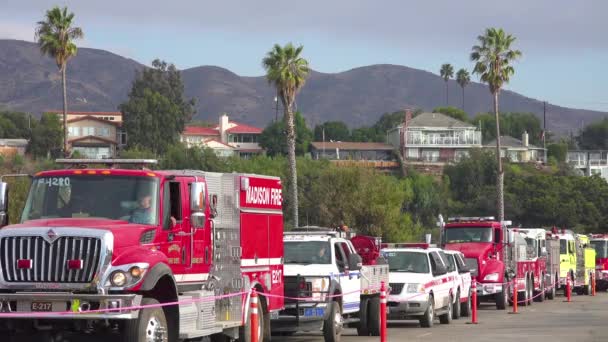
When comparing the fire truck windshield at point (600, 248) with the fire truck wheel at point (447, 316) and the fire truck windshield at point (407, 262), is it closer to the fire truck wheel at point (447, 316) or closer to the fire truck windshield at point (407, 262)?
the fire truck wheel at point (447, 316)

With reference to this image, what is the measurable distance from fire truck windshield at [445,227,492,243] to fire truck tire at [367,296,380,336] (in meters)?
14.7

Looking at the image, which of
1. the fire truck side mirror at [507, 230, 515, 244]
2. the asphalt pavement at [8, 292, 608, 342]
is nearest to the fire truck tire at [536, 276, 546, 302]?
the fire truck side mirror at [507, 230, 515, 244]

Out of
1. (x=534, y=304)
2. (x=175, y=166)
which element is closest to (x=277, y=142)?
(x=175, y=166)

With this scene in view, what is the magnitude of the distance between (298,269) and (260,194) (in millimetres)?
2792

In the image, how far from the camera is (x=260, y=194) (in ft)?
67.9

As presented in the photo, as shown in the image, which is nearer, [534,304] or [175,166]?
[534,304]

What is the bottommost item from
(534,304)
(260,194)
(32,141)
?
(534,304)

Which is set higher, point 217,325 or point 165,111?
point 165,111

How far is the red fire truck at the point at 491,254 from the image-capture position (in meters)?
38.6

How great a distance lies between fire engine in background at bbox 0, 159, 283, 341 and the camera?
51.4 feet

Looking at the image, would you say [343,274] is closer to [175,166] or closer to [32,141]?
[175,166]

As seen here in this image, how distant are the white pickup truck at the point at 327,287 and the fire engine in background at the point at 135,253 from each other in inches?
73.8

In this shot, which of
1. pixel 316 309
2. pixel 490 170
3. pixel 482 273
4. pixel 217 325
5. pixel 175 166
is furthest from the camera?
pixel 490 170

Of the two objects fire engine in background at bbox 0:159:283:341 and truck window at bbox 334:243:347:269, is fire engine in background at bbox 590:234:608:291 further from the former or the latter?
fire engine in background at bbox 0:159:283:341
